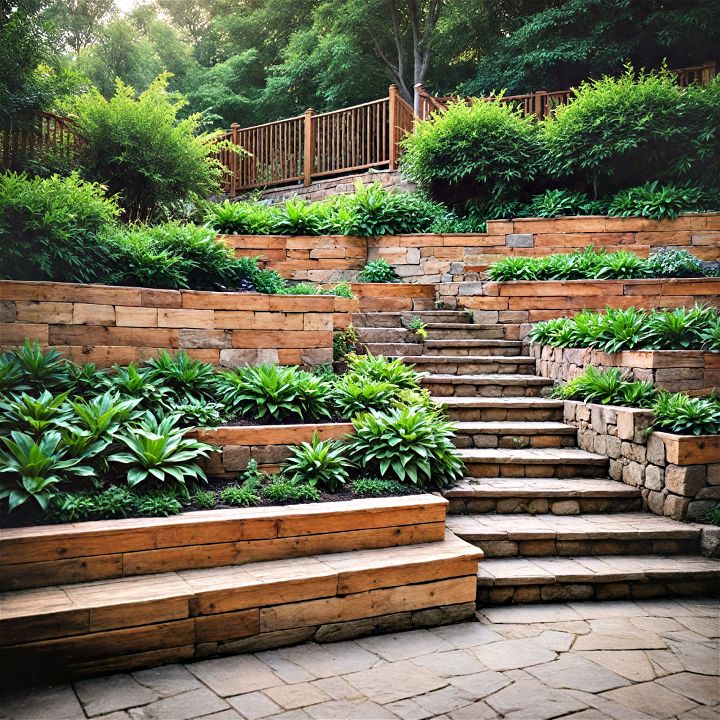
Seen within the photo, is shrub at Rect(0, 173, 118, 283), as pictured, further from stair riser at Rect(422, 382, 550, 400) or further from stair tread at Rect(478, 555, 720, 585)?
stair tread at Rect(478, 555, 720, 585)

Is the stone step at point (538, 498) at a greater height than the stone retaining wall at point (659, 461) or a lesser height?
lesser

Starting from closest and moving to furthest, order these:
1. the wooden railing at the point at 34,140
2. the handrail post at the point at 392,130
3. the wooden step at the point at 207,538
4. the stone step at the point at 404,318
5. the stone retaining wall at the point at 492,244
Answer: the wooden step at the point at 207,538
the stone step at the point at 404,318
the stone retaining wall at the point at 492,244
the wooden railing at the point at 34,140
the handrail post at the point at 392,130

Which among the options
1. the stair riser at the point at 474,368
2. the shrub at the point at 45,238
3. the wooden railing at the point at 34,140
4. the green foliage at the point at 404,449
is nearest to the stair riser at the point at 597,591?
the green foliage at the point at 404,449

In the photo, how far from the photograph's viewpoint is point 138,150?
8.14m

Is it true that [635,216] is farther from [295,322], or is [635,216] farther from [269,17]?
[269,17]

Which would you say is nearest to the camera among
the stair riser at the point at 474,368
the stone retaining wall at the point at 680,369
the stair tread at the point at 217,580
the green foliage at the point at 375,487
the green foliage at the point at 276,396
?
the stair tread at the point at 217,580

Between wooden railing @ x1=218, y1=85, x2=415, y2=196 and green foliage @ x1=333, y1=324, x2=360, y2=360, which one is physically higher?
wooden railing @ x1=218, y1=85, x2=415, y2=196

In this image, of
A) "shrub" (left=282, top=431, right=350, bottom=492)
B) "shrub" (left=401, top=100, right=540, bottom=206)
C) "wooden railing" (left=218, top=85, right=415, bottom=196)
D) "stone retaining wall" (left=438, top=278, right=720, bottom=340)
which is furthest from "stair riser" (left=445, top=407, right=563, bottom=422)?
"wooden railing" (left=218, top=85, right=415, bottom=196)

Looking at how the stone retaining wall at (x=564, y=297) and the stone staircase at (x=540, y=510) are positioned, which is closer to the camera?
the stone staircase at (x=540, y=510)

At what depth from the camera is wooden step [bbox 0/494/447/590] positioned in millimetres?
3074

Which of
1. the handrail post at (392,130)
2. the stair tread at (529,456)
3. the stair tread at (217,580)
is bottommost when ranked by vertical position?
the stair tread at (217,580)

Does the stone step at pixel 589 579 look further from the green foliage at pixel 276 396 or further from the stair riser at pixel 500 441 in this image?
the green foliage at pixel 276 396

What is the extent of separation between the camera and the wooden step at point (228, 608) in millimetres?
2746

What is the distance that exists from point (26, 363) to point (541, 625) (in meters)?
3.70
